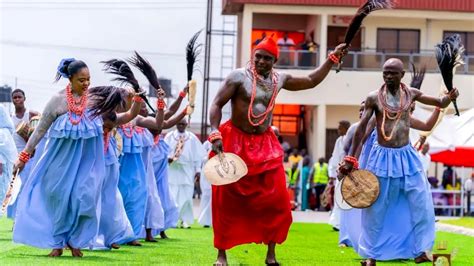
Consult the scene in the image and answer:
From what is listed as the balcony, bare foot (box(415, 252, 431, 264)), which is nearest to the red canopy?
the balcony

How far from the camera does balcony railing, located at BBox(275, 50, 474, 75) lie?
39.5 metres

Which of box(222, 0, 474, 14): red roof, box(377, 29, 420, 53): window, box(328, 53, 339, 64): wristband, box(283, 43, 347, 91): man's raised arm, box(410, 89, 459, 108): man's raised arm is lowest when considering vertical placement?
box(410, 89, 459, 108): man's raised arm

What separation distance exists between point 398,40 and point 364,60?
6.10ft

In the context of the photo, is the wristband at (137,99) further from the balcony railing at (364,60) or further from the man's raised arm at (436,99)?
the balcony railing at (364,60)

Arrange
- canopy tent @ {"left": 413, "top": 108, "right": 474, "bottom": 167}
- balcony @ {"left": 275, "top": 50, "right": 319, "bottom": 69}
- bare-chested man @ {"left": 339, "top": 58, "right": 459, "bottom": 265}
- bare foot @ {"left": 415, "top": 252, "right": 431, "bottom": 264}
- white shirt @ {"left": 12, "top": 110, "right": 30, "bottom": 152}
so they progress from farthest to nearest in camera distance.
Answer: balcony @ {"left": 275, "top": 50, "right": 319, "bottom": 69}, canopy tent @ {"left": 413, "top": 108, "right": 474, "bottom": 167}, white shirt @ {"left": 12, "top": 110, "right": 30, "bottom": 152}, bare foot @ {"left": 415, "top": 252, "right": 431, "bottom": 264}, bare-chested man @ {"left": 339, "top": 58, "right": 459, "bottom": 265}

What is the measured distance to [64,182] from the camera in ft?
37.7

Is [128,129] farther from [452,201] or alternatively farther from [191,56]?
[452,201]

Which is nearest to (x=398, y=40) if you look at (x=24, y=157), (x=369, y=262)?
(x=369, y=262)

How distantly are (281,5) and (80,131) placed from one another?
95.4 ft

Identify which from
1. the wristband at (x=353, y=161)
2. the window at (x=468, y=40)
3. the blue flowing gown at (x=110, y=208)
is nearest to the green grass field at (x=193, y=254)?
the blue flowing gown at (x=110, y=208)

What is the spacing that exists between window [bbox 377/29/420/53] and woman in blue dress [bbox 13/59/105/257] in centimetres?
3088

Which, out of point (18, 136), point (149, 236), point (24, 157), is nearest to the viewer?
point (24, 157)

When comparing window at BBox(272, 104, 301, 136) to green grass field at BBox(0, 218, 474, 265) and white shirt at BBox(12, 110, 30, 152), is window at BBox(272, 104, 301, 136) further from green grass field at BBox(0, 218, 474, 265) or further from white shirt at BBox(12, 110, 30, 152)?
white shirt at BBox(12, 110, 30, 152)

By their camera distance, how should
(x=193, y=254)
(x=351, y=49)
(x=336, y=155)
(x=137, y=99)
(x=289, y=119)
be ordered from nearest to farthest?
(x=137, y=99), (x=193, y=254), (x=336, y=155), (x=351, y=49), (x=289, y=119)
